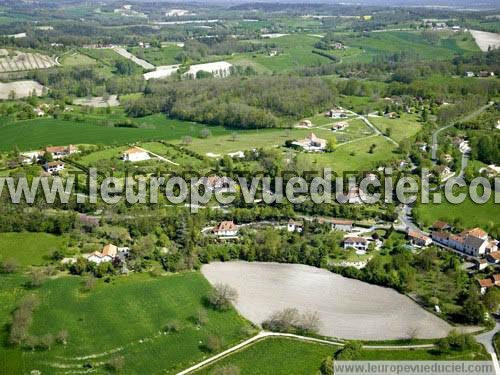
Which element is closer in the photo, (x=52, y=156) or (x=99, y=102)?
(x=52, y=156)

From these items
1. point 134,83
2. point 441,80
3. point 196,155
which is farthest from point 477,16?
point 196,155

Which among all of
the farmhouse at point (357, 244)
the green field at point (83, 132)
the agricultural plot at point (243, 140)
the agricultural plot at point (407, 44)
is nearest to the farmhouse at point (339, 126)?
the agricultural plot at point (243, 140)

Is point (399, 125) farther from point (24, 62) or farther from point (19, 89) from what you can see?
point (24, 62)

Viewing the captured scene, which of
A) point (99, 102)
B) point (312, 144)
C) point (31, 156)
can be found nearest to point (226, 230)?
point (312, 144)

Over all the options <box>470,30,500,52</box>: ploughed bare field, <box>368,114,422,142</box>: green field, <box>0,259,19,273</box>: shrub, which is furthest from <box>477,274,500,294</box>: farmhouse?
<box>470,30,500,52</box>: ploughed bare field

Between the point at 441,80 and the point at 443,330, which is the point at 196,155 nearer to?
the point at 443,330

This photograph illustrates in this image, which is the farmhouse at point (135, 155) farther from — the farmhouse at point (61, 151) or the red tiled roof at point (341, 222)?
the red tiled roof at point (341, 222)
